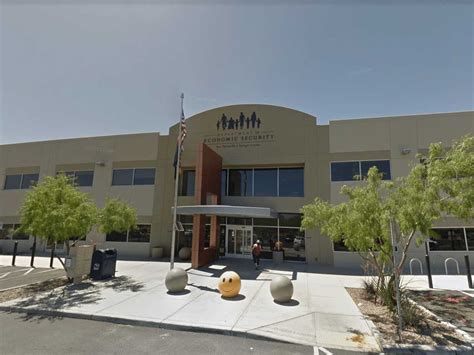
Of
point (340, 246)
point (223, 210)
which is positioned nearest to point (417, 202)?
point (223, 210)

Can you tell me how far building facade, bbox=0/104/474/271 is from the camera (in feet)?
54.3

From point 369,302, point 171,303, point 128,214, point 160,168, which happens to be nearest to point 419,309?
point 369,302

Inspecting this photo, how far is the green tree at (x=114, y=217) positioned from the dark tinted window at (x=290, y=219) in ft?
33.4

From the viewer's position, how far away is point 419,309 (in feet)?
26.2

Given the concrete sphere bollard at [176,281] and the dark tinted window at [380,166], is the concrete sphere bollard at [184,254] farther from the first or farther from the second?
the dark tinted window at [380,166]

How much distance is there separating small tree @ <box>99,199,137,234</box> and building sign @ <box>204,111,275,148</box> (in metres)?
8.15

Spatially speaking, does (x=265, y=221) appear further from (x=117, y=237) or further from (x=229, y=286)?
(x=117, y=237)

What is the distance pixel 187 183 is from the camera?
20516mm

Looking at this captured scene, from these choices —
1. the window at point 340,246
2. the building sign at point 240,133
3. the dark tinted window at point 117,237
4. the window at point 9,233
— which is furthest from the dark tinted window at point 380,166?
the window at point 9,233

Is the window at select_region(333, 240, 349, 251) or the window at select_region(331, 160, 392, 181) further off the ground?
the window at select_region(331, 160, 392, 181)

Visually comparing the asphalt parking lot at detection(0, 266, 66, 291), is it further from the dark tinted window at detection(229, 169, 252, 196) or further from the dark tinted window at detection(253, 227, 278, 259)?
the dark tinted window at detection(253, 227, 278, 259)

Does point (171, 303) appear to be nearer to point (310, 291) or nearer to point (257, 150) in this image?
point (310, 291)

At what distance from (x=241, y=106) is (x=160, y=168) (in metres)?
8.31

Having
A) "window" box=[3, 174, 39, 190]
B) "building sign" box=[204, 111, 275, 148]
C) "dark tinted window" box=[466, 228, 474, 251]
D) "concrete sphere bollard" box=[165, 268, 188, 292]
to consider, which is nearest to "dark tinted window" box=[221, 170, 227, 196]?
"building sign" box=[204, 111, 275, 148]
